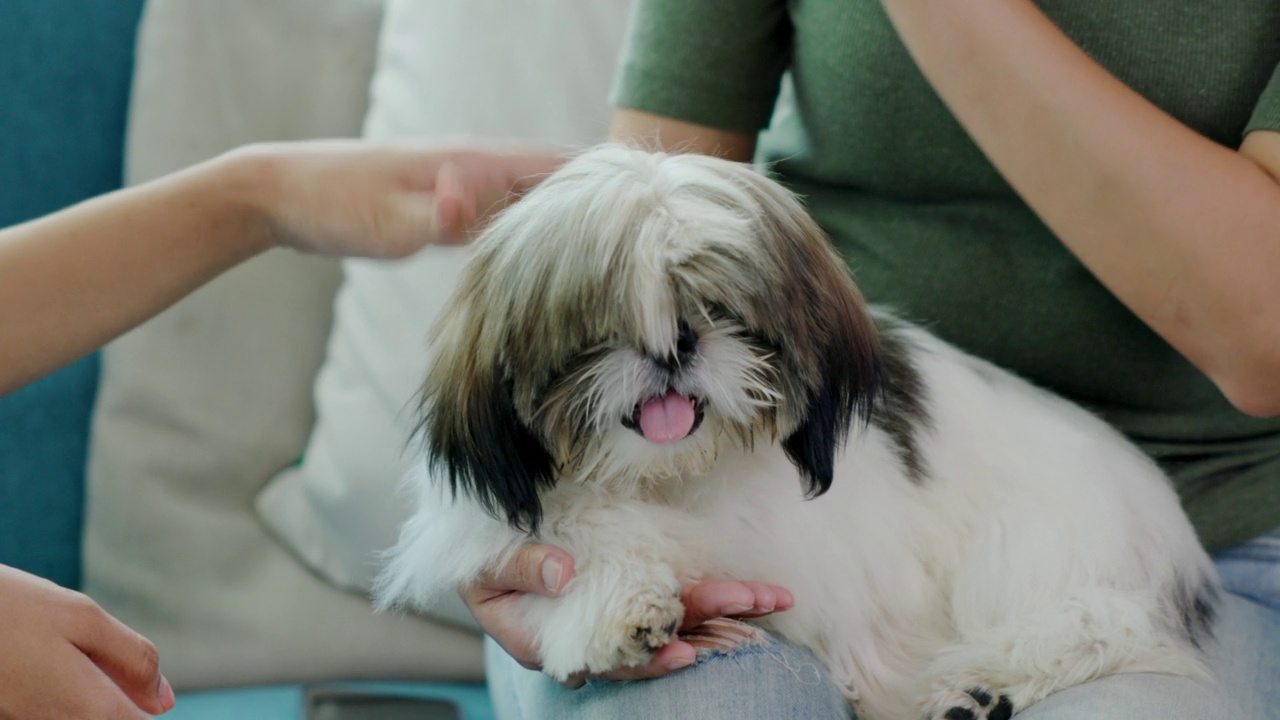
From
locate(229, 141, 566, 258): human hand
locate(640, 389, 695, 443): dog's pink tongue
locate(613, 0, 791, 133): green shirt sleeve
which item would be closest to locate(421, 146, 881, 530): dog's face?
locate(640, 389, 695, 443): dog's pink tongue

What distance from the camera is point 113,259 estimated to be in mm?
1322

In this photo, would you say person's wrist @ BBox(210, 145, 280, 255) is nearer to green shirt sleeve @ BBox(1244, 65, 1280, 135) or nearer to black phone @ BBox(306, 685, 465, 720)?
black phone @ BBox(306, 685, 465, 720)

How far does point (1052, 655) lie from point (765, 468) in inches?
14.3

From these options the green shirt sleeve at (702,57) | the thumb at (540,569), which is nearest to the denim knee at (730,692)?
the thumb at (540,569)

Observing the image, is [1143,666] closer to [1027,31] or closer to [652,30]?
[1027,31]

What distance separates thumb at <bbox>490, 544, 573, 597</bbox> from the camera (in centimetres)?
110

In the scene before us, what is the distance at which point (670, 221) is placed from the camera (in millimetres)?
980

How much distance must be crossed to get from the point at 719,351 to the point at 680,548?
10.6 inches

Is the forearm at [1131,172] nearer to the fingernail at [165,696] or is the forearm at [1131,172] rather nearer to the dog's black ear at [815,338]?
the dog's black ear at [815,338]

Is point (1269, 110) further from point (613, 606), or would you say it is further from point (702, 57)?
point (613, 606)

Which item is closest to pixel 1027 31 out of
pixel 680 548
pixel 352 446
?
pixel 680 548

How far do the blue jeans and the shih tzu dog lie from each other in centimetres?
4

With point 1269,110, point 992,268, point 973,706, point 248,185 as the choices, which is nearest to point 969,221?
point 992,268

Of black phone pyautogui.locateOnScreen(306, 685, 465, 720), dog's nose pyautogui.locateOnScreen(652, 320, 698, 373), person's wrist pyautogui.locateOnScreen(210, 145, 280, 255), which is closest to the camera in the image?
dog's nose pyautogui.locateOnScreen(652, 320, 698, 373)
